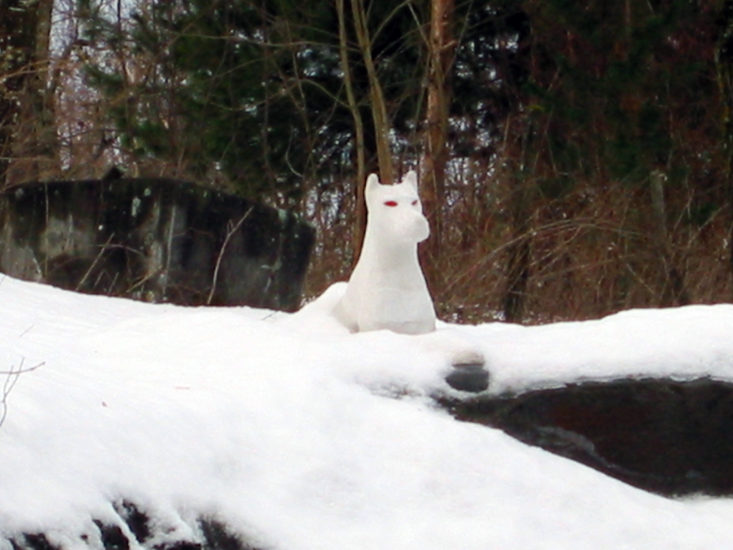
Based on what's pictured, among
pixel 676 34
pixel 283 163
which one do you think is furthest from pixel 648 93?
pixel 283 163

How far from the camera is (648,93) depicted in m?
9.87

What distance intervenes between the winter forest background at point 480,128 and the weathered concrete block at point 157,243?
213 cm

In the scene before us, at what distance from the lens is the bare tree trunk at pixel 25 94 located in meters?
13.0

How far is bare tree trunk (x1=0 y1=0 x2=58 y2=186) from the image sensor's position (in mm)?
12969

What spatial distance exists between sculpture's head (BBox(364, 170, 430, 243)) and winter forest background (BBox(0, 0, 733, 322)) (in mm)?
4087

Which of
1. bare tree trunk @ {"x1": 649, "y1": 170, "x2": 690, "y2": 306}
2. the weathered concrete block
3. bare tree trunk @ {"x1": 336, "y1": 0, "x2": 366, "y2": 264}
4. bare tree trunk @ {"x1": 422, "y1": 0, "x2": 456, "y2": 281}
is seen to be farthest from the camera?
bare tree trunk @ {"x1": 336, "y1": 0, "x2": 366, "y2": 264}

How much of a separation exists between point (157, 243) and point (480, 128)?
4551 mm

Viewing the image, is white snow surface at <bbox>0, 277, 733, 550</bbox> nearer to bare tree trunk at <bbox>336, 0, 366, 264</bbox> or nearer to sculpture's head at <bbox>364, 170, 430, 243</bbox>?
sculpture's head at <bbox>364, 170, 430, 243</bbox>

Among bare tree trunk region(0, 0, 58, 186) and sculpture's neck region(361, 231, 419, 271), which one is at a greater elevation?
bare tree trunk region(0, 0, 58, 186)

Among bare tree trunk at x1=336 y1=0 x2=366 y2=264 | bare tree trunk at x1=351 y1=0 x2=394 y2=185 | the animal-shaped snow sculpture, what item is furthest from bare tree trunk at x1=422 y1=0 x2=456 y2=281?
the animal-shaped snow sculpture

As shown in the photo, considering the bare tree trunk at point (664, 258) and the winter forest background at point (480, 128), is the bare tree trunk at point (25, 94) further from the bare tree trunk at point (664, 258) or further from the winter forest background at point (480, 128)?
the bare tree trunk at point (664, 258)

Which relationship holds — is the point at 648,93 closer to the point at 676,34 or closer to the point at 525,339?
the point at 676,34

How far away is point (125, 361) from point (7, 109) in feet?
31.5

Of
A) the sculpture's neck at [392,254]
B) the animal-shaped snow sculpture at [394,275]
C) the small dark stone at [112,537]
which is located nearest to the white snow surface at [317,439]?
the small dark stone at [112,537]
